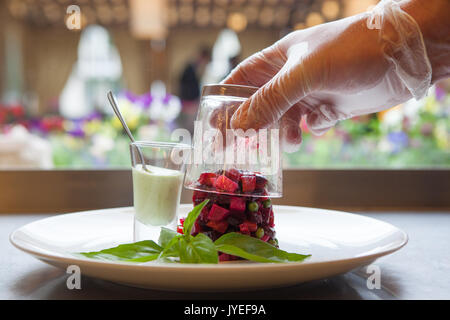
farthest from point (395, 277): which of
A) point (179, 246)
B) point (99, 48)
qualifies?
point (99, 48)

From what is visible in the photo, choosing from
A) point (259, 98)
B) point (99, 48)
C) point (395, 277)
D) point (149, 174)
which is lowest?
point (395, 277)

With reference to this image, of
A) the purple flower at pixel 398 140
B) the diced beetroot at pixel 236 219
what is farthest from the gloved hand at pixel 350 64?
the purple flower at pixel 398 140

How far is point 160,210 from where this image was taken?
724mm

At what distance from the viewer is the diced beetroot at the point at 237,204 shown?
25.3 inches

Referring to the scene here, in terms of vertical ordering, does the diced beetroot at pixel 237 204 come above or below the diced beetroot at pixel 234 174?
below

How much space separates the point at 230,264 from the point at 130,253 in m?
0.13

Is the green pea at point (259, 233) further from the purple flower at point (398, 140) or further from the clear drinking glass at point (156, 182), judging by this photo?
the purple flower at point (398, 140)

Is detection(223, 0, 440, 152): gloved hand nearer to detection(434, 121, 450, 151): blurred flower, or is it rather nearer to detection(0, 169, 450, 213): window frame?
detection(0, 169, 450, 213): window frame

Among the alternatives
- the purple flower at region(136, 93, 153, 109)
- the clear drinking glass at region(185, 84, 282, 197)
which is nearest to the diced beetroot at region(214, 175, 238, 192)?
the clear drinking glass at region(185, 84, 282, 197)

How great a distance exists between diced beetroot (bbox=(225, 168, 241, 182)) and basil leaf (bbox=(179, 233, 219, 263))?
5.2 inches

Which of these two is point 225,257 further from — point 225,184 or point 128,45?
point 128,45

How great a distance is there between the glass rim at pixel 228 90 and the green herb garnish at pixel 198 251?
21 centimetres

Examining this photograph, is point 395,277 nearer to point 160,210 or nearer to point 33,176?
point 160,210

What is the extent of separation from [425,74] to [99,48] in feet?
29.9
